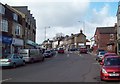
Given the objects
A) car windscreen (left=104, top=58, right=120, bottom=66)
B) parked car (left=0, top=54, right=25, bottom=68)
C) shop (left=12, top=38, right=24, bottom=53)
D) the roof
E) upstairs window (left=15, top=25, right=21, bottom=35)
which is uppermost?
the roof

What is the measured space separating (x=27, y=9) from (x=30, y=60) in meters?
35.9

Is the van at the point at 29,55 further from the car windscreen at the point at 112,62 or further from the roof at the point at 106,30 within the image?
the roof at the point at 106,30

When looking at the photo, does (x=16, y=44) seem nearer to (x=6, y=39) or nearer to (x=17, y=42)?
(x=17, y=42)

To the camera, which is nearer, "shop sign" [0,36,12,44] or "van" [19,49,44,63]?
"van" [19,49,44,63]

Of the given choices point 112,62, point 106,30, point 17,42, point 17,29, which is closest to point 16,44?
point 17,42

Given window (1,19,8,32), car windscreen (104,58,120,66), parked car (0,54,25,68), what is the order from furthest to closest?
1. window (1,19,8,32)
2. parked car (0,54,25,68)
3. car windscreen (104,58,120,66)

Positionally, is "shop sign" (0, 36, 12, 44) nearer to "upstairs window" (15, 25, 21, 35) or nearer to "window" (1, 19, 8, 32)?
"window" (1, 19, 8, 32)

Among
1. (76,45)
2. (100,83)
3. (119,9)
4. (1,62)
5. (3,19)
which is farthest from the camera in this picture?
(76,45)

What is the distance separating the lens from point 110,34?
9488 centimetres

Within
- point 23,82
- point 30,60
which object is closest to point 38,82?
point 23,82

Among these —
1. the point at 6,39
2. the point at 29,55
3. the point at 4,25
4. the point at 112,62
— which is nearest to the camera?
the point at 112,62

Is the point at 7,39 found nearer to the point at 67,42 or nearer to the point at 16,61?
the point at 16,61

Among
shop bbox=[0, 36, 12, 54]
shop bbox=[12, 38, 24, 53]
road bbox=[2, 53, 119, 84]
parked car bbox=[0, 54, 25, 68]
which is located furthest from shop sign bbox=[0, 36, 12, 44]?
road bbox=[2, 53, 119, 84]

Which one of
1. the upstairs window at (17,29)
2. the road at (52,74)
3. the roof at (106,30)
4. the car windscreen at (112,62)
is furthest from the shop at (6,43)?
the roof at (106,30)
